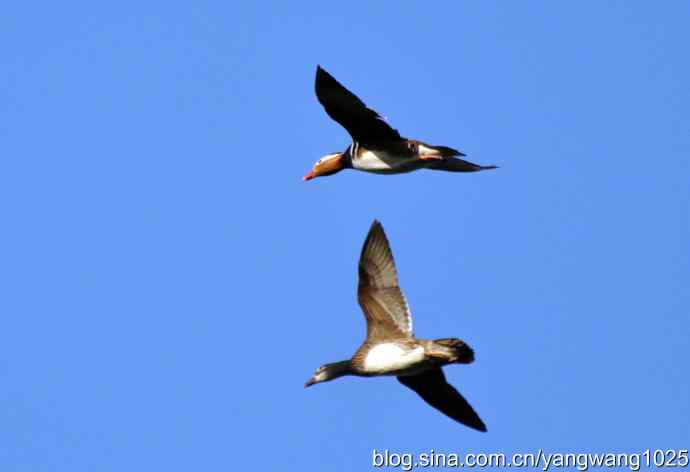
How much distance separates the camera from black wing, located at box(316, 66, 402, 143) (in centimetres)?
1767

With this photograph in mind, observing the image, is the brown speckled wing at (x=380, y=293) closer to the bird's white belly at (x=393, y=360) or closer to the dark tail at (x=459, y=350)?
the bird's white belly at (x=393, y=360)

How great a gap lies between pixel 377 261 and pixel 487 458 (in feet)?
8.98

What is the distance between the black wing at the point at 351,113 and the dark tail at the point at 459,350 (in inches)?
112

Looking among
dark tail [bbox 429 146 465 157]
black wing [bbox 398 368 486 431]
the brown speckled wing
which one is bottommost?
black wing [bbox 398 368 486 431]

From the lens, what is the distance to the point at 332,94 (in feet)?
58.5

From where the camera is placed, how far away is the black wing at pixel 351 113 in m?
17.7

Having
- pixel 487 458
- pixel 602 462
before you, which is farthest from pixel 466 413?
pixel 602 462

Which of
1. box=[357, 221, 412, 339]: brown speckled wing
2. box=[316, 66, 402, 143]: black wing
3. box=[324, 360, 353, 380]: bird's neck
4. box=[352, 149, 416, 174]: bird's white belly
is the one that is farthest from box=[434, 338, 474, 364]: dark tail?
box=[316, 66, 402, 143]: black wing

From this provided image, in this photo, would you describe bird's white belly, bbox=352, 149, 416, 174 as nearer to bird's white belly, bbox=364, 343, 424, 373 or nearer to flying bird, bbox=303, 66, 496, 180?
flying bird, bbox=303, 66, 496, 180

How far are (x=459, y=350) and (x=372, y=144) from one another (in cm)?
315

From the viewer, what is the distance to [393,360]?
1758 cm

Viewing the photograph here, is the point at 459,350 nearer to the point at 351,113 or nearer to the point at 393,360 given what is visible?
the point at 393,360

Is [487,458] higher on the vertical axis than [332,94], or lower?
lower

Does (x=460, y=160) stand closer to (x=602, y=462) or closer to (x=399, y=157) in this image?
(x=399, y=157)
